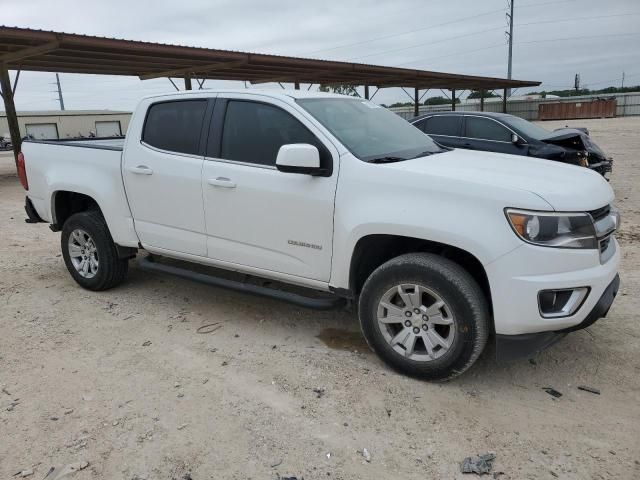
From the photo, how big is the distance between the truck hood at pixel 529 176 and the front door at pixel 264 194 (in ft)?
2.08

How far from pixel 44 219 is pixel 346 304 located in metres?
3.60

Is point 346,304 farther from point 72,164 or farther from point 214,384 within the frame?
point 72,164

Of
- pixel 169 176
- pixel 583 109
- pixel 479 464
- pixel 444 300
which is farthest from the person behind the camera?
pixel 583 109

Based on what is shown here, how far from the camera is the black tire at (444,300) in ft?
10.00

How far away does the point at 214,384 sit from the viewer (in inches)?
134

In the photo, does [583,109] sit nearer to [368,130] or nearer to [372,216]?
[368,130]

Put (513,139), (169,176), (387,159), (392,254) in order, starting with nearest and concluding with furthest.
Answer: (387,159), (392,254), (169,176), (513,139)

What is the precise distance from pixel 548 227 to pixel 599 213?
1.64ft

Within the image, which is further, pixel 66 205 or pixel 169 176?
pixel 66 205

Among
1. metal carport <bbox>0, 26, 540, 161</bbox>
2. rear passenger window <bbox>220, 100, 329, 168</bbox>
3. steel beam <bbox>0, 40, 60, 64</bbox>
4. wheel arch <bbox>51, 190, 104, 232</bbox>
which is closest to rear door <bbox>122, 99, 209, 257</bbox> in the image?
rear passenger window <bbox>220, 100, 329, 168</bbox>

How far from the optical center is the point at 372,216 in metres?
3.27

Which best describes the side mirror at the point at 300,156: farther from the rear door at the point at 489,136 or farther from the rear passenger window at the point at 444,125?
the rear passenger window at the point at 444,125

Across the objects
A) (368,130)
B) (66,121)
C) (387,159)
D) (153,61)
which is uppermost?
(153,61)

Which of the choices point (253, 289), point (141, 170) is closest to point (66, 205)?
point (141, 170)
